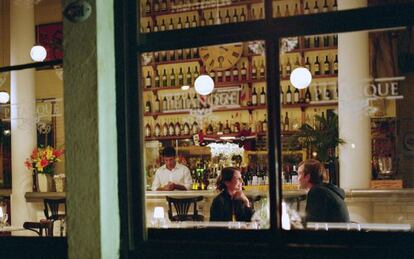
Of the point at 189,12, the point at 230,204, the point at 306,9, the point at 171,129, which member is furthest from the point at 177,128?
the point at 230,204

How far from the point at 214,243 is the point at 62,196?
242 inches

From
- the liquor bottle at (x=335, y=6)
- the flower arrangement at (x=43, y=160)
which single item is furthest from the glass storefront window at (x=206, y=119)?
the flower arrangement at (x=43, y=160)

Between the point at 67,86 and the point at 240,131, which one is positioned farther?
the point at 240,131

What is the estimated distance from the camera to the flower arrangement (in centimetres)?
906

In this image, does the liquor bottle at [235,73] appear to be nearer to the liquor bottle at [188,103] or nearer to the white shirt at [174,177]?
the liquor bottle at [188,103]

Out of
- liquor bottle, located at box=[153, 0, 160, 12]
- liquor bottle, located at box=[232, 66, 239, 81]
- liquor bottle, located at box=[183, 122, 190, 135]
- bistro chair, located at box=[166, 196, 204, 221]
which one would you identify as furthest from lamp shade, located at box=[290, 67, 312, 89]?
liquor bottle, located at box=[153, 0, 160, 12]

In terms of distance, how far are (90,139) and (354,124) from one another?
18.3 ft

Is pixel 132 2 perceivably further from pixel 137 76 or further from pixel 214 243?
pixel 214 243

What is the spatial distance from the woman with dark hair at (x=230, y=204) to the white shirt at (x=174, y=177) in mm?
2982

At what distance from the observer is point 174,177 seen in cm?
913

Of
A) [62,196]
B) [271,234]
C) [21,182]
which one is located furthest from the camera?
[21,182]

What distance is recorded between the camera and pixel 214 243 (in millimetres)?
3234

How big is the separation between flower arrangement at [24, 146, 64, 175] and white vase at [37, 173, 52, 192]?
0.08m

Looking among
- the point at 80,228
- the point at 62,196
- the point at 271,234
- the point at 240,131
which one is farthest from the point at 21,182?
the point at 271,234
